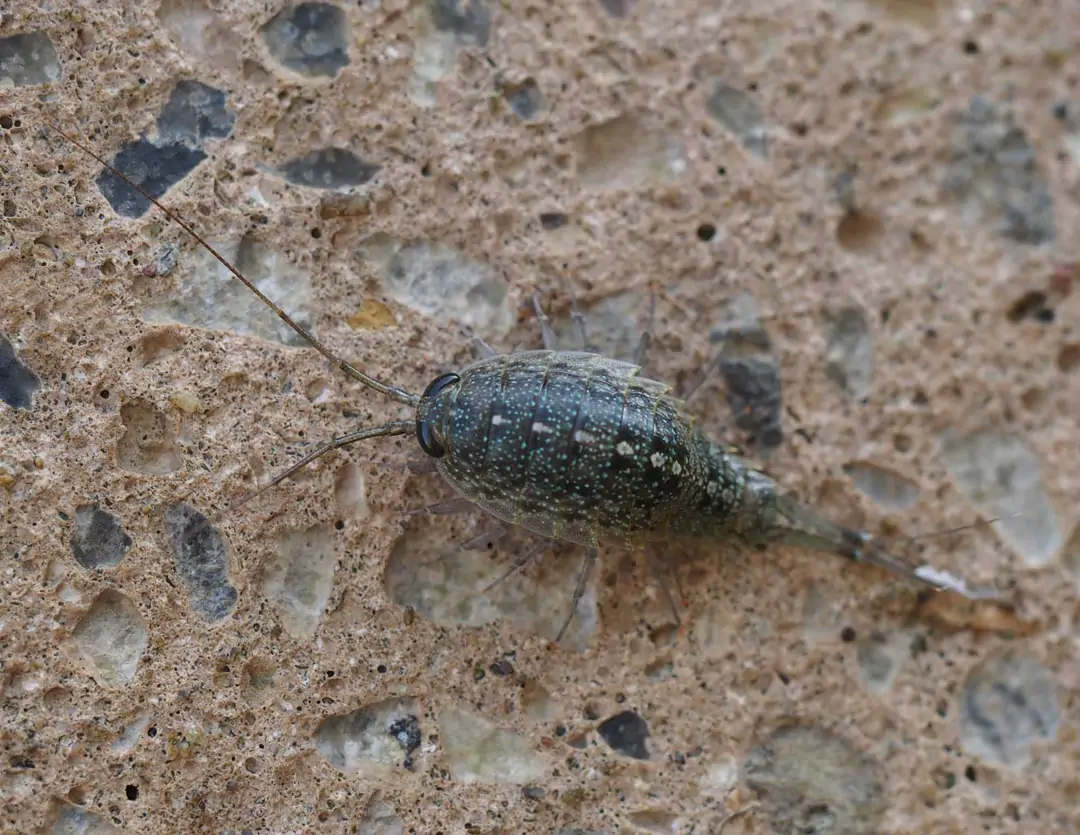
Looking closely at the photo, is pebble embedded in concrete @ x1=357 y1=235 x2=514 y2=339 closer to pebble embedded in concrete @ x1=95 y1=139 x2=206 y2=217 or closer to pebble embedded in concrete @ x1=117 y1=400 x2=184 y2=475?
pebble embedded in concrete @ x1=95 y1=139 x2=206 y2=217

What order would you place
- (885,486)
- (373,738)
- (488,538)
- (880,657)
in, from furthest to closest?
(885,486) → (880,657) → (488,538) → (373,738)

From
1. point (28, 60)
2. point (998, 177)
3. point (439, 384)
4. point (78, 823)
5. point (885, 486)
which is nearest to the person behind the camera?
point (78, 823)

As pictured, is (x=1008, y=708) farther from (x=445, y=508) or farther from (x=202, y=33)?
(x=202, y=33)

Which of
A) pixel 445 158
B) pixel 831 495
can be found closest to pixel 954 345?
pixel 831 495

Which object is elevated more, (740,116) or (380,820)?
(740,116)

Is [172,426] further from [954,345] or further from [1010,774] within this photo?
[1010,774]

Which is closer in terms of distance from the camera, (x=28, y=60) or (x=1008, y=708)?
(x=28, y=60)

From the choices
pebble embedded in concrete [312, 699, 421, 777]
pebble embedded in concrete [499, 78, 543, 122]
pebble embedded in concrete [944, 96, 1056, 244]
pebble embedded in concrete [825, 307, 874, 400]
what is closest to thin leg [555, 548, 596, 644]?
pebble embedded in concrete [312, 699, 421, 777]

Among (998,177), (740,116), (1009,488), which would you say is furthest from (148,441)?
(998,177)
